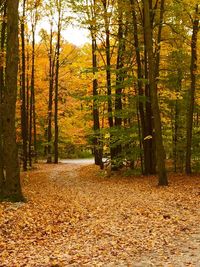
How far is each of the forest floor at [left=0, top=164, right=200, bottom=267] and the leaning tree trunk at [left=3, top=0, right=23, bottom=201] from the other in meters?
0.74

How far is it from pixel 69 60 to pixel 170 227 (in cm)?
2703

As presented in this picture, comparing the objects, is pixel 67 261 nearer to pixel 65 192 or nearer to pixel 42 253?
pixel 42 253

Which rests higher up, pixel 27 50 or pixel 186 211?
pixel 27 50

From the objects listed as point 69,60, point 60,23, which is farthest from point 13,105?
point 69,60

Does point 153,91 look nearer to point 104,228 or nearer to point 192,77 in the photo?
point 192,77

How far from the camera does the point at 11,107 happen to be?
1175cm

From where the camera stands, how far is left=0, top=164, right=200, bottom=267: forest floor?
6.98 metres

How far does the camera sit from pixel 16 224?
30.7 feet

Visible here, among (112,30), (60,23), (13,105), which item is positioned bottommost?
(13,105)

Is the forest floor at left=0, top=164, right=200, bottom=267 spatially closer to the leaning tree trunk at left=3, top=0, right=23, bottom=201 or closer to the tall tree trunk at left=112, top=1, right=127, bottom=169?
the leaning tree trunk at left=3, top=0, right=23, bottom=201

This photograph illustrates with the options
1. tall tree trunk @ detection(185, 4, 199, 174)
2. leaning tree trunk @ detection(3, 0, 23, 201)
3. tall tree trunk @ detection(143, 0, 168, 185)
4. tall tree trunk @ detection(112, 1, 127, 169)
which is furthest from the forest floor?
tall tree trunk @ detection(112, 1, 127, 169)

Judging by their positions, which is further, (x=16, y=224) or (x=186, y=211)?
(x=186, y=211)

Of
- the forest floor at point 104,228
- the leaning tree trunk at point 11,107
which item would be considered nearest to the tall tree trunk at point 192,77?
the forest floor at point 104,228

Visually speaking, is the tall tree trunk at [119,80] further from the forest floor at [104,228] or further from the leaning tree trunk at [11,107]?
the leaning tree trunk at [11,107]
